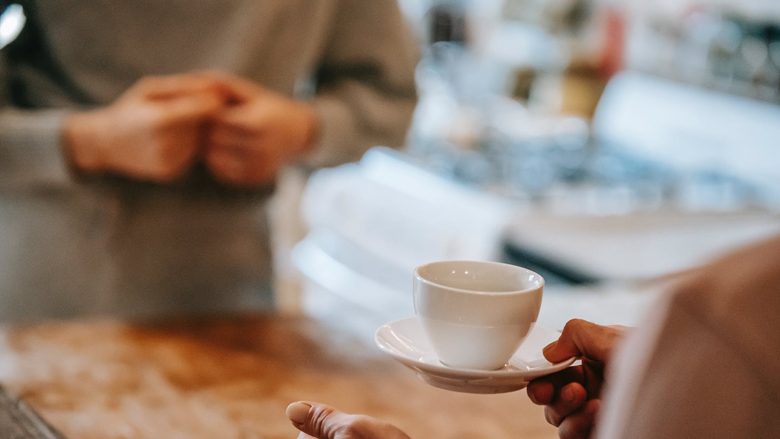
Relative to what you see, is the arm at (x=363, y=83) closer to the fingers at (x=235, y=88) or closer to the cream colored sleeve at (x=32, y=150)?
the fingers at (x=235, y=88)

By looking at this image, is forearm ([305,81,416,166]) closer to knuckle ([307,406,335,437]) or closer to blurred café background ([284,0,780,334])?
blurred café background ([284,0,780,334])

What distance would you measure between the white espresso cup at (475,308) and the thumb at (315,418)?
0.08 m

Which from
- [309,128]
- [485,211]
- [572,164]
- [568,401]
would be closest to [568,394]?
[568,401]

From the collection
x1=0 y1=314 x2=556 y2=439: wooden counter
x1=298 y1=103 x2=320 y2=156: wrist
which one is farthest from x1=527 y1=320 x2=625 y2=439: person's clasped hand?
x1=298 y1=103 x2=320 y2=156: wrist

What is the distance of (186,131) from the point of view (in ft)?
4.39

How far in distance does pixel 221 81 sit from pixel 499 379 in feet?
2.54

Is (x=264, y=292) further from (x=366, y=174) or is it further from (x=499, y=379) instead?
(x=366, y=174)

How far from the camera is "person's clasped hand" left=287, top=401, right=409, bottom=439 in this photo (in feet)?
2.25

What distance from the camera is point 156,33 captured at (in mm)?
1424

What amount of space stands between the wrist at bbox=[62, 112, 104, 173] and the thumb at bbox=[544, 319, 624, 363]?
2.65 ft

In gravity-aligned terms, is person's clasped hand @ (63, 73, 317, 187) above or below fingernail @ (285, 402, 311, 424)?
above

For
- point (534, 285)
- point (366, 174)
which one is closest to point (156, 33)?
point (534, 285)

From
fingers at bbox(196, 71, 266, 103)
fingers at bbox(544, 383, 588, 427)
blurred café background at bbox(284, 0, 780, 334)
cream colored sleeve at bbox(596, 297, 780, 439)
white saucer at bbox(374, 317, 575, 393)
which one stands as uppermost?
cream colored sleeve at bbox(596, 297, 780, 439)

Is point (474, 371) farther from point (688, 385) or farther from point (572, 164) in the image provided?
point (572, 164)
